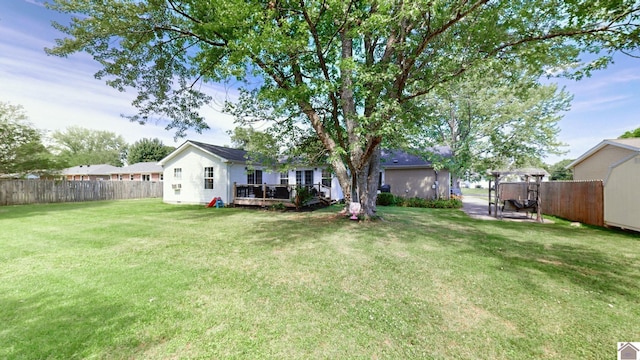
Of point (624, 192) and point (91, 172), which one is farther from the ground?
point (91, 172)

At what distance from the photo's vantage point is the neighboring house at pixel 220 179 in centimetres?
1439

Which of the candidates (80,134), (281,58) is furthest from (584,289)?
(80,134)

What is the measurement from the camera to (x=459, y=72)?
6406mm

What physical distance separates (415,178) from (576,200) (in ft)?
27.1

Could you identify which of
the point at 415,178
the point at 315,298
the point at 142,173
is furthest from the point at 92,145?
the point at 315,298

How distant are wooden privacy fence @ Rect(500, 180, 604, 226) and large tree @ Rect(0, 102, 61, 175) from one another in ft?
102

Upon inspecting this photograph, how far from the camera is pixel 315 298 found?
3285 mm

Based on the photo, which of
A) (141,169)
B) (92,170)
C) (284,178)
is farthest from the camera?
(92,170)

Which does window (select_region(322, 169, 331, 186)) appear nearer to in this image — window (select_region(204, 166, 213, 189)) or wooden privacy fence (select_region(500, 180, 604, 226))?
window (select_region(204, 166, 213, 189))

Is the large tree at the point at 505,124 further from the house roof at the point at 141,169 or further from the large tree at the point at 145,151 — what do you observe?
the large tree at the point at 145,151

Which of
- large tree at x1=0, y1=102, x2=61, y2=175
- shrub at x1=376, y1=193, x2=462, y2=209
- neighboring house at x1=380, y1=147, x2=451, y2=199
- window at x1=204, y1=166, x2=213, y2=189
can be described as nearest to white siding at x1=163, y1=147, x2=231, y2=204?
window at x1=204, y1=166, x2=213, y2=189

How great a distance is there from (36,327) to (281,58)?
8309 mm

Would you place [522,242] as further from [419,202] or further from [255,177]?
[255,177]

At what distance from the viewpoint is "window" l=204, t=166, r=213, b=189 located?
15.2 meters
